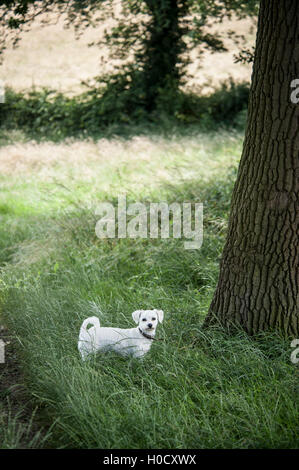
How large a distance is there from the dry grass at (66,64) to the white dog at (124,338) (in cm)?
1436

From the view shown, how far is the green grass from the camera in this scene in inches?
121

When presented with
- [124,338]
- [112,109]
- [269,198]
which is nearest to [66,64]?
[112,109]

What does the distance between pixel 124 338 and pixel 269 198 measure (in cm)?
158

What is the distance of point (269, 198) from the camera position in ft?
12.6

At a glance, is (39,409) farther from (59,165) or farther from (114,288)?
(59,165)

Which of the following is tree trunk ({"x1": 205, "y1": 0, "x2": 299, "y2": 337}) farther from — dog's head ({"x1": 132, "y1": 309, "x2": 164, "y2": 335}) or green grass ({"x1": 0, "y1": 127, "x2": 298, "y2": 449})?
dog's head ({"x1": 132, "y1": 309, "x2": 164, "y2": 335})

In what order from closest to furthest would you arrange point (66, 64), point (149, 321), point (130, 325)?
point (149, 321) < point (130, 325) < point (66, 64)

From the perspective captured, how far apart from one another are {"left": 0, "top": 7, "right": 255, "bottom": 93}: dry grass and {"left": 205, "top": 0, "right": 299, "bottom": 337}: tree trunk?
13.7 m

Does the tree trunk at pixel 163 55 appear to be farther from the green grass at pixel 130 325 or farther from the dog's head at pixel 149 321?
the dog's head at pixel 149 321

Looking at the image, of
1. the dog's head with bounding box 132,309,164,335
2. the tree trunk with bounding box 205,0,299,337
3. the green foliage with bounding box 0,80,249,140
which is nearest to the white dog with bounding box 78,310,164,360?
the dog's head with bounding box 132,309,164,335

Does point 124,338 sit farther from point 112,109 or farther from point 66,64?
point 66,64

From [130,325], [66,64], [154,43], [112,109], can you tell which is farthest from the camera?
[66,64]

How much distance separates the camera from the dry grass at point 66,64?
57.7 ft
